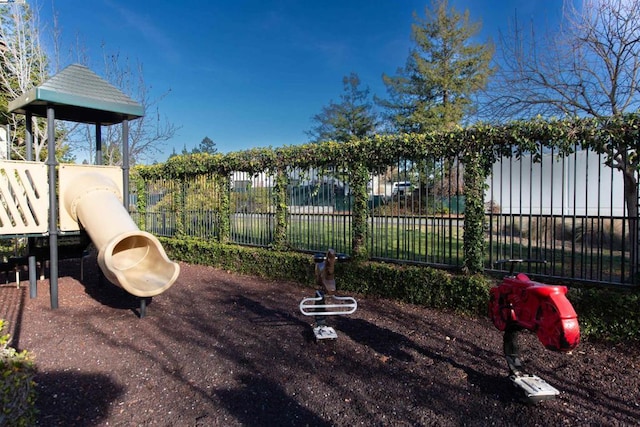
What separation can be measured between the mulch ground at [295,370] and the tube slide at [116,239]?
1.79ft

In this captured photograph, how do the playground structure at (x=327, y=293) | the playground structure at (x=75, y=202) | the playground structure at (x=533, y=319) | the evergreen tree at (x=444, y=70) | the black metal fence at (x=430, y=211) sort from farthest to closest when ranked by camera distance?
the evergreen tree at (x=444, y=70)
the playground structure at (x=75, y=202)
the black metal fence at (x=430, y=211)
the playground structure at (x=327, y=293)
the playground structure at (x=533, y=319)

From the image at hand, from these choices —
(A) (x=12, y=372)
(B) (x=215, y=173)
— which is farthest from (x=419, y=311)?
(B) (x=215, y=173)

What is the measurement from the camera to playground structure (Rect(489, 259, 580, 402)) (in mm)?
2346

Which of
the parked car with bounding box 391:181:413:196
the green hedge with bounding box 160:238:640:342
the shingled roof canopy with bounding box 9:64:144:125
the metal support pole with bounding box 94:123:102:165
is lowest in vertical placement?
the green hedge with bounding box 160:238:640:342

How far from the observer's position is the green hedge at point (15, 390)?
196 centimetres

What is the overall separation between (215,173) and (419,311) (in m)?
5.68

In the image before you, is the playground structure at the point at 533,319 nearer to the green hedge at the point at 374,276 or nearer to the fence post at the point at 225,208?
the green hedge at the point at 374,276

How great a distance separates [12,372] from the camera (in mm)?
2062

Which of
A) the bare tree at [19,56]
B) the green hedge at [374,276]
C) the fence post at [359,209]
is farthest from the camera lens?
the bare tree at [19,56]

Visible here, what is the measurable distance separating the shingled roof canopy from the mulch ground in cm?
301

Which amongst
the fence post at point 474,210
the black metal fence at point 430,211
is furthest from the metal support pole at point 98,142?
the fence post at point 474,210

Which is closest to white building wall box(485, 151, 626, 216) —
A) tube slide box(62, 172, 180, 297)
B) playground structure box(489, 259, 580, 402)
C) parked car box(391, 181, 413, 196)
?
parked car box(391, 181, 413, 196)

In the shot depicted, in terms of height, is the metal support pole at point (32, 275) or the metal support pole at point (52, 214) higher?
the metal support pole at point (52, 214)

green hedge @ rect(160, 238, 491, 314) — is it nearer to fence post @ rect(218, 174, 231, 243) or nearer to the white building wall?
fence post @ rect(218, 174, 231, 243)
